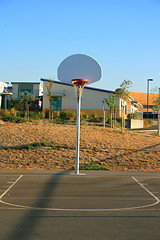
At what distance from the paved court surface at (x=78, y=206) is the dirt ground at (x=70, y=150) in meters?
1.88

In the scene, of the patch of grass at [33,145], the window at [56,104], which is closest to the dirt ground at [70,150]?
the patch of grass at [33,145]

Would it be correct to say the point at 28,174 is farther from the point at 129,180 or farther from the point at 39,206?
the point at 39,206

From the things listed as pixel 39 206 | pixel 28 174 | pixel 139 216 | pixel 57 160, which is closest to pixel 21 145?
pixel 57 160

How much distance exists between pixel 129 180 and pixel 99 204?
392 cm

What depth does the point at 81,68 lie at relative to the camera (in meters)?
13.3

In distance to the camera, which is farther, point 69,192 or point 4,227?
point 69,192

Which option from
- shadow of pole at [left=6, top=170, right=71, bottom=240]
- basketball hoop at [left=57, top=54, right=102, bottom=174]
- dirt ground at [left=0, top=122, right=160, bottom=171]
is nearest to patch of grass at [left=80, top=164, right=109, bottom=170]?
dirt ground at [left=0, top=122, right=160, bottom=171]

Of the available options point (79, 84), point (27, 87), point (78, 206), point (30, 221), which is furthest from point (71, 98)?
point (30, 221)

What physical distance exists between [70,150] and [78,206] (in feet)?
27.6

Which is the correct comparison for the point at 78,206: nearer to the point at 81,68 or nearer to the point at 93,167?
the point at 93,167

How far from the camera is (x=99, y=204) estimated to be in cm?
809

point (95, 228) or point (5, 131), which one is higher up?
point (5, 131)

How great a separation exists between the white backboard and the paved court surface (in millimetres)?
3818

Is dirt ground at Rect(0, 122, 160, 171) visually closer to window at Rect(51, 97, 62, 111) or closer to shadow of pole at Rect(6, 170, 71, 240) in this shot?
shadow of pole at Rect(6, 170, 71, 240)
